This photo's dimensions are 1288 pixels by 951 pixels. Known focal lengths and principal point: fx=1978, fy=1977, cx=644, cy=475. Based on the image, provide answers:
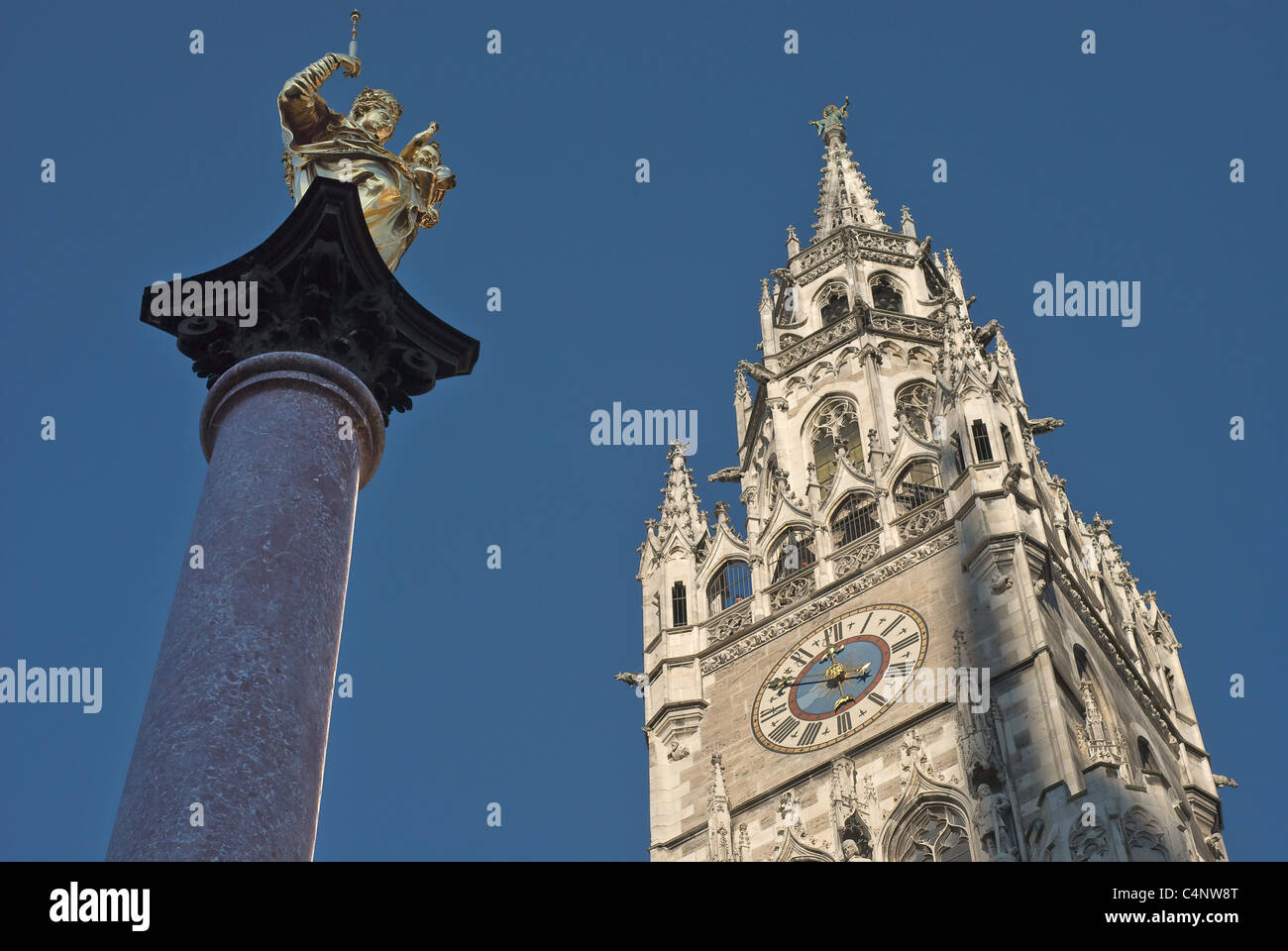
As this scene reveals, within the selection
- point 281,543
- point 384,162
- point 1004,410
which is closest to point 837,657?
point 1004,410

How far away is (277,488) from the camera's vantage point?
1391cm

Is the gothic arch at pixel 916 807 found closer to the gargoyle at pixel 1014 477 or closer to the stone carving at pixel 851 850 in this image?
the stone carving at pixel 851 850

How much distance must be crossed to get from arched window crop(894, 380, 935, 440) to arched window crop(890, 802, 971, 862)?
59.1ft

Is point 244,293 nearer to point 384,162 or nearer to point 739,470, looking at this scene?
point 384,162

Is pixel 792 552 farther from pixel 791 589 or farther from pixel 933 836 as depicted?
pixel 933 836

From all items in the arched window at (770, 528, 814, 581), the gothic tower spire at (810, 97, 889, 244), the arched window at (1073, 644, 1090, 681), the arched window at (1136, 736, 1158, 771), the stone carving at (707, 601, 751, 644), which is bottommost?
the arched window at (1136, 736, 1158, 771)

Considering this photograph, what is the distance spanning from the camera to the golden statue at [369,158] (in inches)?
670

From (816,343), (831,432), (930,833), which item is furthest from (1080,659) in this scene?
(816,343)

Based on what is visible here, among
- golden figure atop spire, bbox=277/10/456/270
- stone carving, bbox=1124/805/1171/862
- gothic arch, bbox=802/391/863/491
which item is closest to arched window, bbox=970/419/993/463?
gothic arch, bbox=802/391/863/491

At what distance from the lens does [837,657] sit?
162 feet

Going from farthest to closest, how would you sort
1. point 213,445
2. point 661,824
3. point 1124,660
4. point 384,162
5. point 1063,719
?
point 1124,660
point 661,824
point 1063,719
point 384,162
point 213,445

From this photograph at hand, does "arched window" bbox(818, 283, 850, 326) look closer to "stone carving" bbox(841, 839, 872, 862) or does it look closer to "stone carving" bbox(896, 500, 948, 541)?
"stone carving" bbox(896, 500, 948, 541)

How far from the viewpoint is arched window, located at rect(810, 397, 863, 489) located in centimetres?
6194

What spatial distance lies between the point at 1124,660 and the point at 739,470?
16759mm
